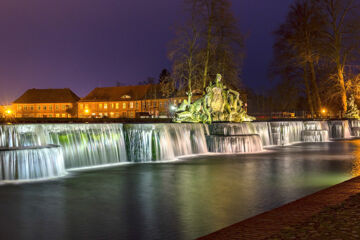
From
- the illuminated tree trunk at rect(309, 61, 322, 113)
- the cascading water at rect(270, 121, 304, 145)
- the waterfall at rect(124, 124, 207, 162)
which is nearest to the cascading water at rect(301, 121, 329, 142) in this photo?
the cascading water at rect(270, 121, 304, 145)

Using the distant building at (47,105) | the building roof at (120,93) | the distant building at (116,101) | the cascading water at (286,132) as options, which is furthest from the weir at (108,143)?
the distant building at (47,105)

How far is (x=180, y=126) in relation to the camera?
2445 centimetres

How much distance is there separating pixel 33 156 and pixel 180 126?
37.4 feet

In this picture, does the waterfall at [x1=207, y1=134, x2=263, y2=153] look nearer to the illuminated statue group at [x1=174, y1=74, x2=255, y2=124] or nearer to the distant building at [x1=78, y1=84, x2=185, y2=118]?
the illuminated statue group at [x1=174, y1=74, x2=255, y2=124]

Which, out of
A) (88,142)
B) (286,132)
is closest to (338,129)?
(286,132)

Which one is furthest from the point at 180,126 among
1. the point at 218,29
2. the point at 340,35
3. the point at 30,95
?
the point at 30,95

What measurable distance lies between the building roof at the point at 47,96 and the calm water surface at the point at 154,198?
82937mm

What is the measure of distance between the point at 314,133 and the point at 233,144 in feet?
48.7

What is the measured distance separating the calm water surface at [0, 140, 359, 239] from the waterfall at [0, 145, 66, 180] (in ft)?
2.64

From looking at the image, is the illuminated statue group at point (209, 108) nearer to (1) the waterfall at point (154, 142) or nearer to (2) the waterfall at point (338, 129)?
(1) the waterfall at point (154, 142)

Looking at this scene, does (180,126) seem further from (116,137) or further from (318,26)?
(318,26)

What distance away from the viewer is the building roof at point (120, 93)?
301 feet

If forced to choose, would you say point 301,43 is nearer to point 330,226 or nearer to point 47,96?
point 330,226

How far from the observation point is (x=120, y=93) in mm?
95312
